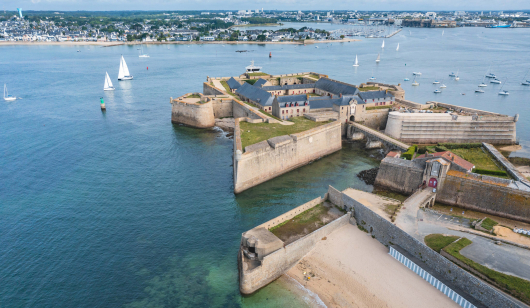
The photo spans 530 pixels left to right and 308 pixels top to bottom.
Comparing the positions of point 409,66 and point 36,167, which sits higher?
point 409,66

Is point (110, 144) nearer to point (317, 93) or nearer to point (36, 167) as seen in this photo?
point (36, 167)

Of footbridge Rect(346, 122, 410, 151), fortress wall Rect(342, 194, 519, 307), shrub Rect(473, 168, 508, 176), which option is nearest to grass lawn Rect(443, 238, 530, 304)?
fortress wall Rect(342, 194, 519, 307)

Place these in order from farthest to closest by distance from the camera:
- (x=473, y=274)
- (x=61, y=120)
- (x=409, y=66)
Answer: (x=409, y=66)
(x=61, y=120)
(x=473, y=274)

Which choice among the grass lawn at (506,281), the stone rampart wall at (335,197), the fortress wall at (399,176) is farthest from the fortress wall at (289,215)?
the grass lawn at (506,281)

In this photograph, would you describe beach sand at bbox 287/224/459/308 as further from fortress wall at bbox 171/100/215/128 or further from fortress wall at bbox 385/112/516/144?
fortress wall at bbox 171/100/215/128

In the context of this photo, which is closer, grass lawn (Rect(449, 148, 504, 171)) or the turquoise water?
the turquoise water

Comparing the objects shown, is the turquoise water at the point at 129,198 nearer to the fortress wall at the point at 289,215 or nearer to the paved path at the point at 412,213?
the fortress wall at the point at 289,215

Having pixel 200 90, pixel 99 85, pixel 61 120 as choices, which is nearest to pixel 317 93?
pixel 200 90
